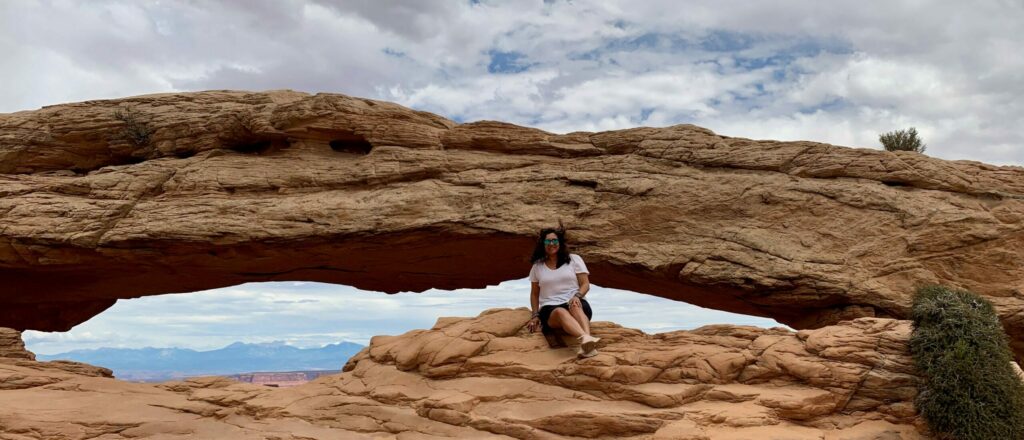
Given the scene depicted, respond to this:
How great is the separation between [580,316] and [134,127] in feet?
50.9

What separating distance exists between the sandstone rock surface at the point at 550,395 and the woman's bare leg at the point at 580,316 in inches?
23.3

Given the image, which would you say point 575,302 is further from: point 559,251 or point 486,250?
point 486,250

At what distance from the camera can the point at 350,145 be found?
21469 mm

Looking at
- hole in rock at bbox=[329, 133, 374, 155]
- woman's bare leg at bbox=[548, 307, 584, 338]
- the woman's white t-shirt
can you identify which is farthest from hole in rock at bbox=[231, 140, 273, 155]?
woman's bare leg at bbox=[548, 307, 584, 338]

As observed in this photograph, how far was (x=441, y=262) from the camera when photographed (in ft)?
69.5

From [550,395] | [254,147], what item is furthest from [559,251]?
[254,147]

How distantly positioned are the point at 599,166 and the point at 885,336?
858cm

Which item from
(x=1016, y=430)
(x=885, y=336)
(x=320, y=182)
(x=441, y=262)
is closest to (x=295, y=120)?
(x=320, y=182)

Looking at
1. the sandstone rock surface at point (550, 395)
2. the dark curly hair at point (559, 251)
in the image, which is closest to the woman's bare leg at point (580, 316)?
the sandstone rock surface at point (550, 395)

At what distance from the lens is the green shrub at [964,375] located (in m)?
11.9

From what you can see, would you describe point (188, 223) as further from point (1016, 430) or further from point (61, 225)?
point (1016, 430)

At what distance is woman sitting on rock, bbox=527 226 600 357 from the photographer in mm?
13969

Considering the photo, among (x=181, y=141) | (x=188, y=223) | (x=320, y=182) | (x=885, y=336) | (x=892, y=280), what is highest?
(x=181, y=141)

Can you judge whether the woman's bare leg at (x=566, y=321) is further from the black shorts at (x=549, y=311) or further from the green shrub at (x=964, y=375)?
the green shrub at (x=964, y=375)
